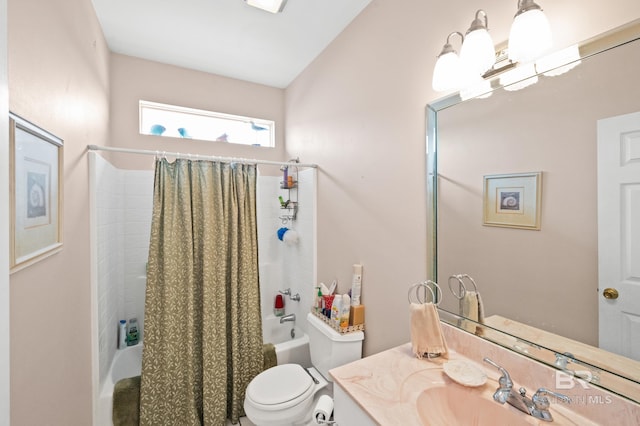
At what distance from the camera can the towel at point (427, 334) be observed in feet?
3.67

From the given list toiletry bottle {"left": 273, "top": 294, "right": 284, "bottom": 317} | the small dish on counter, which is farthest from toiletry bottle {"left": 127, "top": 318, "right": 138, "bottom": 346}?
the small dish on counter

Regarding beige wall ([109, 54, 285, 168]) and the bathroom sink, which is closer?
the bathroom sink

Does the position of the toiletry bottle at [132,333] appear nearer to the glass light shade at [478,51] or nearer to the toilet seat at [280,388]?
the toilet seat at [280,388]

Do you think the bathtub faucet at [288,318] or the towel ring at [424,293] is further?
the bathtub faucet at [288,318]

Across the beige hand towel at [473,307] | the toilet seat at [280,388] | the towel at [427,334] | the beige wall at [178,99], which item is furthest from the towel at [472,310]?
the beige wall at [178,99]

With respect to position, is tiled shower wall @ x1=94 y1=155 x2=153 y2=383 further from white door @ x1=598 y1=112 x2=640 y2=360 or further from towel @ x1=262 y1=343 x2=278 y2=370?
white door @ x1=598 y1=112 x2=640 y2=360

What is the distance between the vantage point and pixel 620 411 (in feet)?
2.42

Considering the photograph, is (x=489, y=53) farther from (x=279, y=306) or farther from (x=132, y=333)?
(x=132, y=333)

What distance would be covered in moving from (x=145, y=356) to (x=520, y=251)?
2.03m

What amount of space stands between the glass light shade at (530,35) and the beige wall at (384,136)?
90 mm

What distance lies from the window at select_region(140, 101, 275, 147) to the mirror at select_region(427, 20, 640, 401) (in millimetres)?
2021

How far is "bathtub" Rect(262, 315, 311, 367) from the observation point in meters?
2.06

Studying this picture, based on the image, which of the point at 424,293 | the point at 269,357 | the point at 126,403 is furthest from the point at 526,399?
the point at 126,403

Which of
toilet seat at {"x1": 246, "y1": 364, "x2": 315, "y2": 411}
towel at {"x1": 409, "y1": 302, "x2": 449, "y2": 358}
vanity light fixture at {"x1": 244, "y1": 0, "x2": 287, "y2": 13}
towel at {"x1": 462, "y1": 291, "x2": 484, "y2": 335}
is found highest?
vanity light fixture at {"x1": 244, "y1": 0, "x2": 287, "y2": 13}
